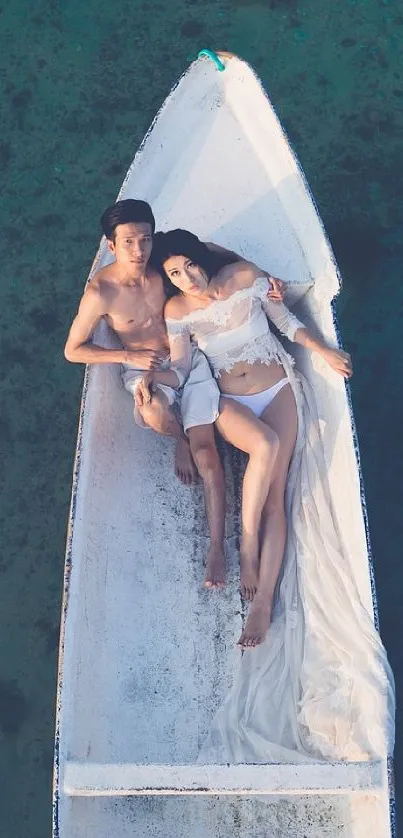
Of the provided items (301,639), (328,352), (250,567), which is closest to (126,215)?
(328,352)

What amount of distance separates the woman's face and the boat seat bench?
1.73 metres

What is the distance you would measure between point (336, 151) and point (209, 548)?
94.8 inches

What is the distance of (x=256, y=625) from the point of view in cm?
337

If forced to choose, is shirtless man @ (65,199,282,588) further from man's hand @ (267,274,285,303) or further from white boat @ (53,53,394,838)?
white boat @ (53,53,394,838)

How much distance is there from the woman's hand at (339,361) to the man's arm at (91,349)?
693 millimetres

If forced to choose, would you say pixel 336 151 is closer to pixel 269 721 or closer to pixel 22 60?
pixel 22 60

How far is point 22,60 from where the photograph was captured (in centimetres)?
499

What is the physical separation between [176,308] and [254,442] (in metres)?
0.63

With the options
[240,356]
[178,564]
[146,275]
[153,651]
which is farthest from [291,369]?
[153,651]

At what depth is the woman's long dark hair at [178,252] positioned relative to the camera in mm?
3301

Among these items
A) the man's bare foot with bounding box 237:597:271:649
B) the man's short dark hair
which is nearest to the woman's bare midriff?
the man's short dark hair

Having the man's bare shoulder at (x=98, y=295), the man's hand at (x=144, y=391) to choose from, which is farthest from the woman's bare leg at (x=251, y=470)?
the man's bare shoulder at (x=98, y=295)

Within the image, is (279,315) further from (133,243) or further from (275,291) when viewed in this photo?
(133,243)

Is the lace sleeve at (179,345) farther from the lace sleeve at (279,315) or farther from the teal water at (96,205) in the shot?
the teal water at (96,205)
